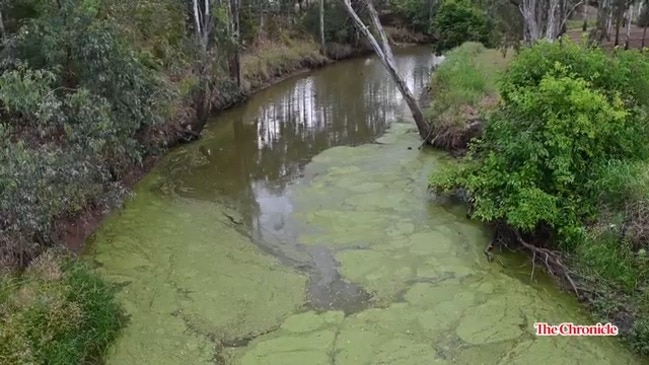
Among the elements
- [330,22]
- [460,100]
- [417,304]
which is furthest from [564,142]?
[330,22]

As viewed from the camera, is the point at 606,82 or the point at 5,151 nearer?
the point at 5,151

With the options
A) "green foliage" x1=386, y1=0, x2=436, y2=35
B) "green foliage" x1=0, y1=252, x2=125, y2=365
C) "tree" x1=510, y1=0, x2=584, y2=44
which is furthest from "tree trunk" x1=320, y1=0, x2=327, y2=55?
"green foliage" x1=0, y1=252, x2=125, y2=365

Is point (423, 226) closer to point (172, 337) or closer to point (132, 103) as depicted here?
point (172, 337)

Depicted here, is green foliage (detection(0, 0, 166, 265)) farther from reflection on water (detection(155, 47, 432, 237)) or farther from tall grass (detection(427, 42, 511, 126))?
tall grass (detection(427, 42, 511, 126))

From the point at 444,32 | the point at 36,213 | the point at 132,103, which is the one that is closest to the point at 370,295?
the point at 36,213

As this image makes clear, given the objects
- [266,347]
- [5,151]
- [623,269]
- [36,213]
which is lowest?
[266,347]

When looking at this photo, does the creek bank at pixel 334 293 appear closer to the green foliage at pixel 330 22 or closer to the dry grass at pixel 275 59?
the dry grass at pixel 275 59

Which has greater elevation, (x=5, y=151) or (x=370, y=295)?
(x=5, y=151)
